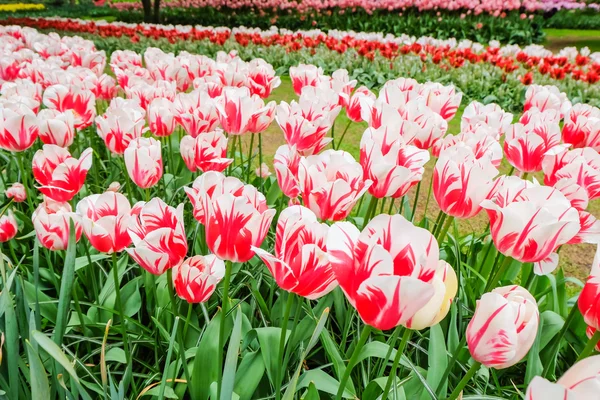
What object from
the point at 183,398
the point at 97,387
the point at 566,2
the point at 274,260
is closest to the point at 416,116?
the point at 274,260

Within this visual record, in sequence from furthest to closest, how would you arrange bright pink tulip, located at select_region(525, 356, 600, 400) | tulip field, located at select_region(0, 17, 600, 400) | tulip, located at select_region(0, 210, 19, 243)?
tulip, located at select_region(0, 210, 19, 243) → tulip field, located at select_region(0, 17, 600, 400) → bright pink tulip, located at select_region(525, 356, 600, 400)

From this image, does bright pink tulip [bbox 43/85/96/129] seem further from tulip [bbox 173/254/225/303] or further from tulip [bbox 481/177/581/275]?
tulip [bbox 481/177/581/275]

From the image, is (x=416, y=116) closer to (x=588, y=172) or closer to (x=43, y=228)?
(x=588, y=172)

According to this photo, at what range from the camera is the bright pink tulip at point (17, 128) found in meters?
1.75

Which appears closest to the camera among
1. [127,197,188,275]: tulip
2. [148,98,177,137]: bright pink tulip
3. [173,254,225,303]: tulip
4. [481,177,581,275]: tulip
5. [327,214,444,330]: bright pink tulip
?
[327,214,444,330]: bright pink tulip

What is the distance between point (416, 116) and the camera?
172 cm

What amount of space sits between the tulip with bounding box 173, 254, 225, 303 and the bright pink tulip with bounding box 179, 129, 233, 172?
48 centimetres

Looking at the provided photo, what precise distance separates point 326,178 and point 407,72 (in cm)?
708

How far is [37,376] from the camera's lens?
98 centimetres

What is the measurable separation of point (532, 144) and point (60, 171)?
156cm

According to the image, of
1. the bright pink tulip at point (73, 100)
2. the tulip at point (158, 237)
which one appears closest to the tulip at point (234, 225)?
the tulip at point (158, 237)

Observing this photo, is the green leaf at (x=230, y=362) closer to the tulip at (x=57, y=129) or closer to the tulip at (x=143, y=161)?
the tulip at (x=143, y=161)

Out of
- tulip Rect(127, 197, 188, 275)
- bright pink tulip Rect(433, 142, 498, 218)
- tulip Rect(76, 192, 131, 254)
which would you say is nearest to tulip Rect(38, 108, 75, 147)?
tulip Rect(76, 192, 131, 254)

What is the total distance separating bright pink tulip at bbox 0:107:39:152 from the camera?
1.75 m
